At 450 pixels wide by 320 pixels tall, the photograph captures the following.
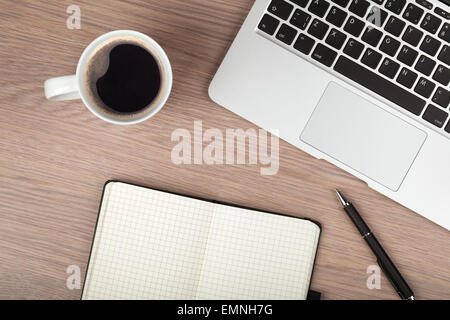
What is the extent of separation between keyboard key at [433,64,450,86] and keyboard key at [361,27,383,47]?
3.7 inches

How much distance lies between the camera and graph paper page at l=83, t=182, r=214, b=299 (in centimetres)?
62

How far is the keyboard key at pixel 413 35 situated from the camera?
59 cm

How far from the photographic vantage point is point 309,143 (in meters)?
0.61

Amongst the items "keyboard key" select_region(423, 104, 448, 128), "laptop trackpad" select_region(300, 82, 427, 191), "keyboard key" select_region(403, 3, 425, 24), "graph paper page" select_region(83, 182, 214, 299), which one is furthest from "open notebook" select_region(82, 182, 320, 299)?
"keyboard key" select_region(403, 3, 425, 24)

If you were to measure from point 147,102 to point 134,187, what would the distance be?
14 centimetres

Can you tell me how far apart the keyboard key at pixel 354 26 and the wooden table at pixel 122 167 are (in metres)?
0.16

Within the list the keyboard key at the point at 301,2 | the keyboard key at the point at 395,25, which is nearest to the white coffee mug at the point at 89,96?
the keyboard key at the point at 301,2

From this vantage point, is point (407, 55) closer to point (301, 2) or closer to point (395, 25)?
point (395, 25)

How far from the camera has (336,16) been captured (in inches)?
23.4

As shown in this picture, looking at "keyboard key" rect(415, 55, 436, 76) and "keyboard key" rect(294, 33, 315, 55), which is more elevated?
"keyboard key" rect(415, 55, 436, 76)

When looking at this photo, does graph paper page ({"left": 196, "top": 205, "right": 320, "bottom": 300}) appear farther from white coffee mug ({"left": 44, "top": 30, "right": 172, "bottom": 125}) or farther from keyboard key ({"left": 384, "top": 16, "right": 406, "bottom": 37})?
keyboard key ({"left": 384, "top": 16, "right": 406, "bottom": 37})

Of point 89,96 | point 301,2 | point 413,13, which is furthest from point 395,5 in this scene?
point 89,96
